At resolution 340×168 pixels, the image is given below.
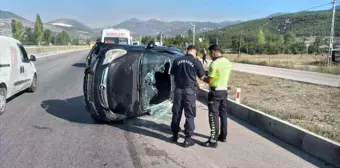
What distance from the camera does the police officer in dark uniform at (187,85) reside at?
20.7 ft

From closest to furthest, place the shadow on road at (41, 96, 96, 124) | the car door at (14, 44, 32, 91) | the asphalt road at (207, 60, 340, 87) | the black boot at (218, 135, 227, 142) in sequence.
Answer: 1. the black boot at (218, 135, 227, 142)
2. the shadow on road at (41, 96, 96, 124)
3. the car door at (14, 44, 32, 91)
4. the asphalt road at (207, 60, 340, 87)

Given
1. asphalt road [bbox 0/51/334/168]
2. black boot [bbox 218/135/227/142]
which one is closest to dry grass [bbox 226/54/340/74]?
asphalt road [bbox 0/51/334/168]

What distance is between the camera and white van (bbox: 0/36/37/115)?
9.07 meters

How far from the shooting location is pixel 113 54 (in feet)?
24.8

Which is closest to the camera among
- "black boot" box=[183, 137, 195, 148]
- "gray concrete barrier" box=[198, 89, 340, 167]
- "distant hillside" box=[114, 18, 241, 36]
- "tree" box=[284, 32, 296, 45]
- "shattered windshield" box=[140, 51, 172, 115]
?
"gray concrete barrier" box=[198, 89, 340, 167]

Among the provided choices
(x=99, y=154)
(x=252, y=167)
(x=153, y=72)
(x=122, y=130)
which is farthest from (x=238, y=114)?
(x=99, y=154)

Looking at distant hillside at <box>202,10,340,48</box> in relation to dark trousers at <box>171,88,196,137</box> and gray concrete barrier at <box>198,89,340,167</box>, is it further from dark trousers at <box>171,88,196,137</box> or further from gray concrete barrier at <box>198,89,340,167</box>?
dark trousers at <box>171,88,196,137</box>

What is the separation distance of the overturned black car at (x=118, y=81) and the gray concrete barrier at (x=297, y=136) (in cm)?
241

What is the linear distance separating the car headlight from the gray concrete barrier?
3221mm

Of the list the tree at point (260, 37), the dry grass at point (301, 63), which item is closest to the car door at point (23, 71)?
A: the dry grass at point (301, 63)

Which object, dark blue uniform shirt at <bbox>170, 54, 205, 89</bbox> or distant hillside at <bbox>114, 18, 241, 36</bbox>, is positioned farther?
distant hillside at <bbox>114, 18, 241, 36</bbox>

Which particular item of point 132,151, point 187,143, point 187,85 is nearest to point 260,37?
point 187,85

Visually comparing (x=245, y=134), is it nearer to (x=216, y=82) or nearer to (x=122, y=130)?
(x=216, y=82)

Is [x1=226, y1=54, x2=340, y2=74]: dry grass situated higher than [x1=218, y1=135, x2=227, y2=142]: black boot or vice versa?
[x1=218, y1=135, x2=227, y2=142]: black boot
